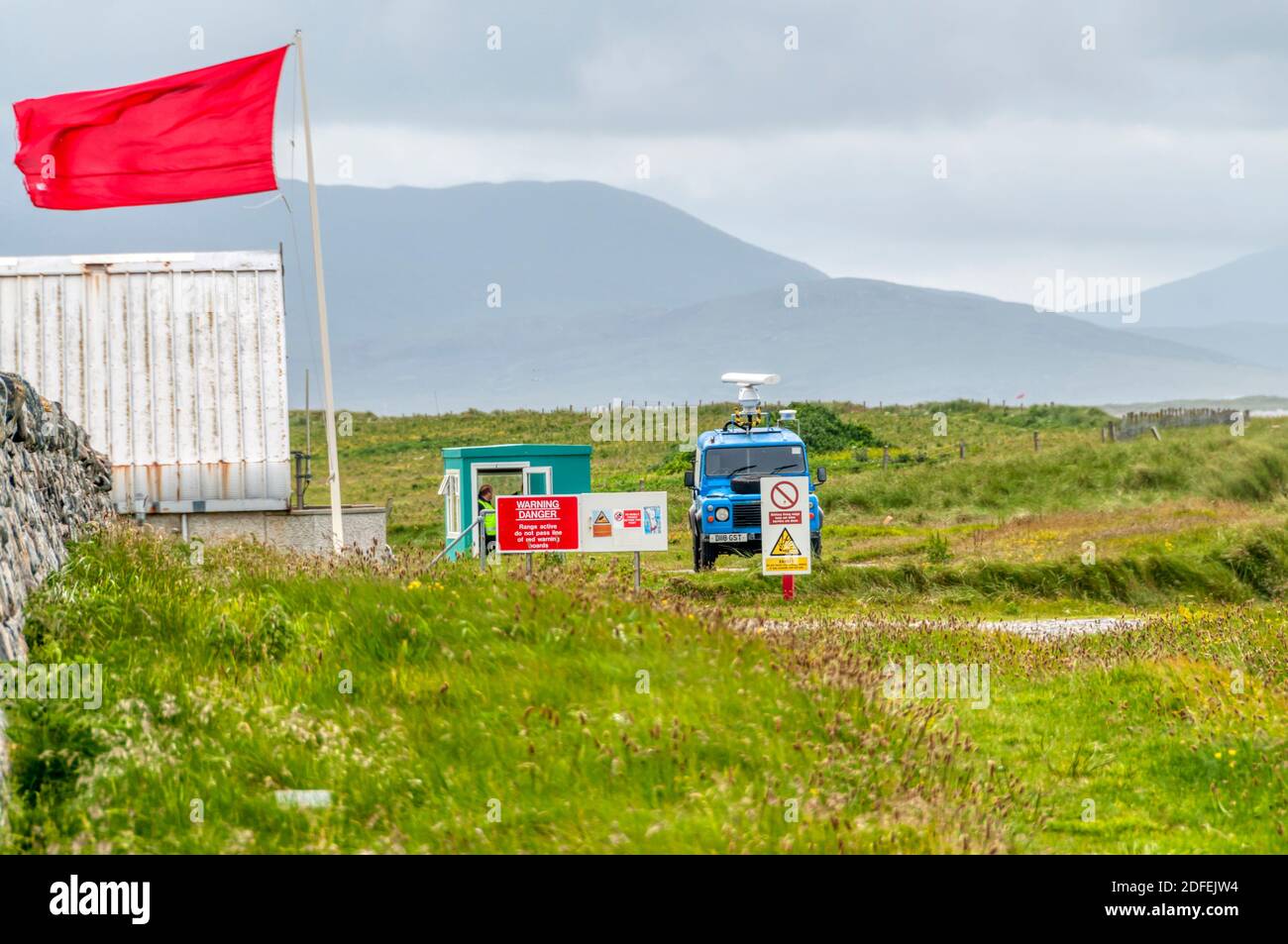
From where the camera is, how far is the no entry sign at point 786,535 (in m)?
19.6

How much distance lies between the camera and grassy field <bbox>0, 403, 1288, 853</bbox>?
7.14m

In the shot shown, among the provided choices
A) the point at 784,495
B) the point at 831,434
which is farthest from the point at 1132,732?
the point at 831,434

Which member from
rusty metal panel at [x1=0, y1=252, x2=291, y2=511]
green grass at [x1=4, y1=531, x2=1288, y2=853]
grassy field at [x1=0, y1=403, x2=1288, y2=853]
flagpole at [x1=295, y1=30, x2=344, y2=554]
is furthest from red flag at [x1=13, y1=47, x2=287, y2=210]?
green grass at [x1=4, y1=531, x2=1288, y2=853]

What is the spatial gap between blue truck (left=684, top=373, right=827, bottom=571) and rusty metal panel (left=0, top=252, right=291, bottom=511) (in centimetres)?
813

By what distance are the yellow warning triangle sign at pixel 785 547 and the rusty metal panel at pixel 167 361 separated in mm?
7038

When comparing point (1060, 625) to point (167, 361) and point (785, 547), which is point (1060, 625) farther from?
point (167, 361)

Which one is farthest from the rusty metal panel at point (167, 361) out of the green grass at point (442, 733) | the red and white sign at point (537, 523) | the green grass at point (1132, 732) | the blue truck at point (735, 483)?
the green grass at point (442, 733)

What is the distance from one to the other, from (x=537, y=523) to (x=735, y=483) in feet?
31.9

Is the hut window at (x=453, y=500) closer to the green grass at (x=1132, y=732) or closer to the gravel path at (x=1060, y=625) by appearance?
the gravel path at (x=1060, y=625)

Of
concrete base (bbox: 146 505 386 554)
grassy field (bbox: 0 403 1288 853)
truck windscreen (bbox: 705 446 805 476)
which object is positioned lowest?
grassy field (bbox: 0 403 1288 853)

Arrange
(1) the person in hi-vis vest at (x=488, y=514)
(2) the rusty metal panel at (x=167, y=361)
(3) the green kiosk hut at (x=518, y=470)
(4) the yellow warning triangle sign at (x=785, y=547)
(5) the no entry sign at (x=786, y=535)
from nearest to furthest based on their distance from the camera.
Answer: (5) the no entry sign at (x=786, y=535) < (4) the yellow warning triangle sign at (x=785, y=547) < (2) the rusty metal panel at (x=167, y=361) < (1) the person in hi-vis vest at (x=488, y=514) < (3) the green kiosk hut at (x=518, y=470)

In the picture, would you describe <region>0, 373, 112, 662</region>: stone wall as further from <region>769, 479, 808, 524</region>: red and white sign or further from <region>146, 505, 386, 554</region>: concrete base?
<region>769, 479, 808, 524</region>: red and white sign

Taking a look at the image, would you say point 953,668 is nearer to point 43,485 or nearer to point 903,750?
point 903,750

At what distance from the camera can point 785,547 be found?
1977 cm
